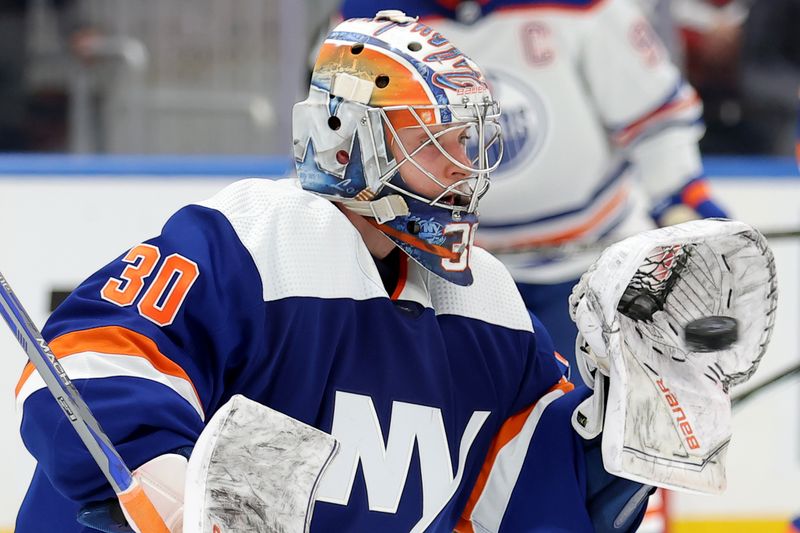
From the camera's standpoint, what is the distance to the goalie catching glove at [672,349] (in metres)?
1.79

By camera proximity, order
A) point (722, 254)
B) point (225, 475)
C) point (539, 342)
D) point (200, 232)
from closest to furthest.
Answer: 1. point (225, 475)
2. point (200, 232)
3. point (722, 254)
4. point (539, 342)

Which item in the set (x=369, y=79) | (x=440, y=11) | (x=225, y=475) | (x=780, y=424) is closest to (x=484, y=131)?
(x=369, y=79)

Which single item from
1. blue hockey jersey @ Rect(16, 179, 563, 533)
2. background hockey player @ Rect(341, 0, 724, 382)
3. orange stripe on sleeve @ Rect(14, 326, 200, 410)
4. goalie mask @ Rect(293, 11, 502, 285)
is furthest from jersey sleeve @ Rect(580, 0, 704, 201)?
orange stripe on sleeve @ Rect(14, 326, 200, 410)

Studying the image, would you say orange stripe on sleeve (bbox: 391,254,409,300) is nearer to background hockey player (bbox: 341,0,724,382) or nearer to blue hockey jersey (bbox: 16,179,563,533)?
blue hockey jersey (bbox: 16,179,563,533)

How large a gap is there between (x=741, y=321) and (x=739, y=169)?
87.2 inches

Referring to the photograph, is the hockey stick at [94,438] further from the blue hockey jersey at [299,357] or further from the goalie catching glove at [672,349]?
the goalie catching glove at [672,349]

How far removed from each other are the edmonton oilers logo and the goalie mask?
1517mm

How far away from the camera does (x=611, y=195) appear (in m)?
3.66

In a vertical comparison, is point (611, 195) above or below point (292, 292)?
below

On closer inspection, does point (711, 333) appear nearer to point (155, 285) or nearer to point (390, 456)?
point (390, 456)

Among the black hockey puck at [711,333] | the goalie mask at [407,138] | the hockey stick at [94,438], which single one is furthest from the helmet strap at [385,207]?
the hockey stick at [94,438]

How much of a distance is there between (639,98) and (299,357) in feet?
6.34

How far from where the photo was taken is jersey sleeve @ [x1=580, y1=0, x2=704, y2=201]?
3529 mm

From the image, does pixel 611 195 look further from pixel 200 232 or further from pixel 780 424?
pixel 200 232
